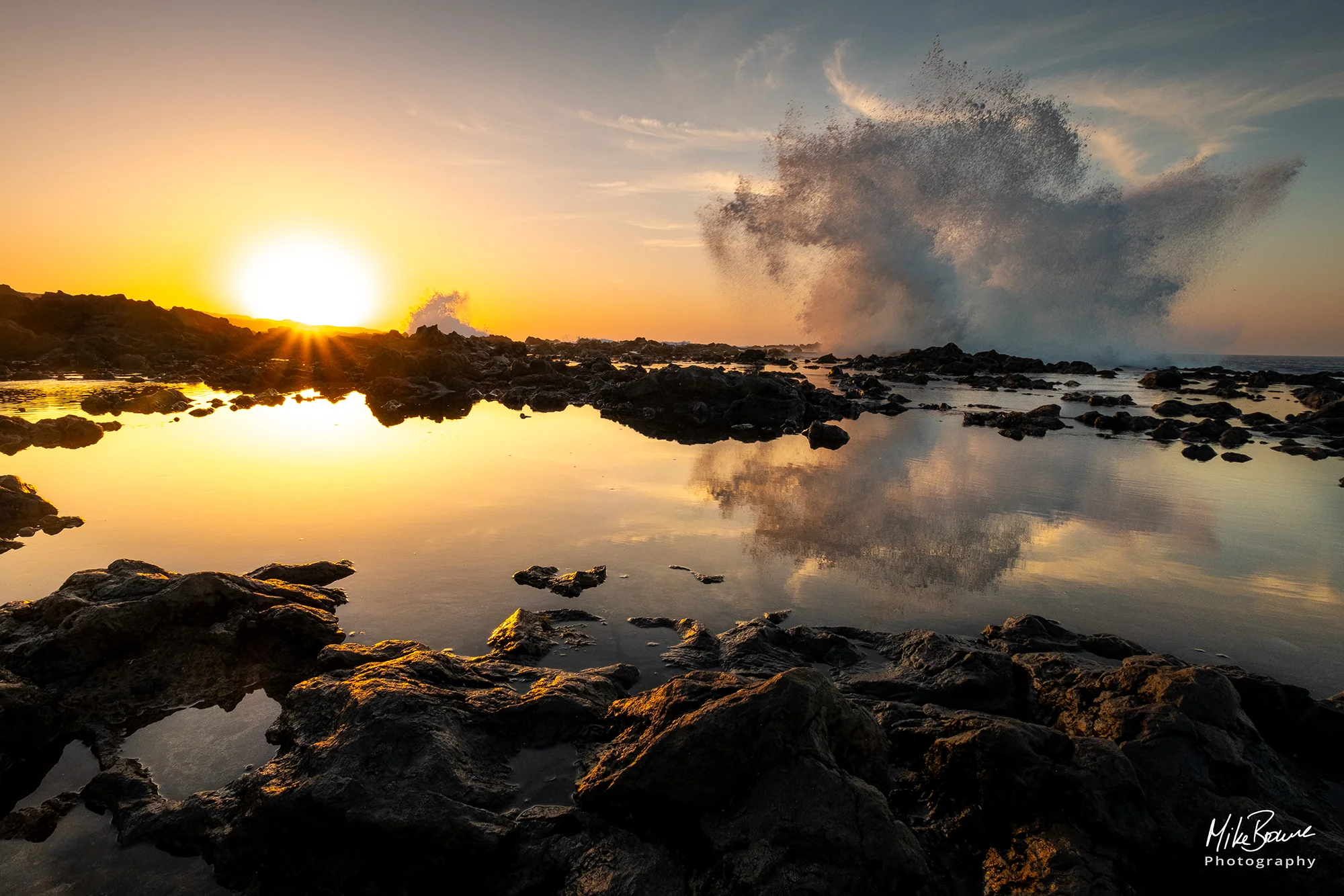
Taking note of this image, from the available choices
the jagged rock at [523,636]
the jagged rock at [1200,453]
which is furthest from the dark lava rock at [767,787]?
the jagged rock at [1200,453]

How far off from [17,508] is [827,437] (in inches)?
755

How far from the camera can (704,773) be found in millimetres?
3867

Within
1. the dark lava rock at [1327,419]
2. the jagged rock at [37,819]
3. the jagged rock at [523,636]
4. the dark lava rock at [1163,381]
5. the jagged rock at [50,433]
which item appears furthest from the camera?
the dark lava rock at [1163,381]

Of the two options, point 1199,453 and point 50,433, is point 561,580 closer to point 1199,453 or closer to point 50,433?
point 50,433

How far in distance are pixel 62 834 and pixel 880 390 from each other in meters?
36.9

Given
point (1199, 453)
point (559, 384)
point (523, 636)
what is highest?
point (559, 384)

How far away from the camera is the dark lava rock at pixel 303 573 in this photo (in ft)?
25.5

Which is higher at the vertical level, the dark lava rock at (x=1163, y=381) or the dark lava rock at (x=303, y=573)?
the dark lava rock at (x=1163, y=381)

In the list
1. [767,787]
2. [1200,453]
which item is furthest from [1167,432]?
[767,787]

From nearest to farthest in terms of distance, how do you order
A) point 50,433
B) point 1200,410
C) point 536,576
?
point 536,576, point 50,433, point 1200,410

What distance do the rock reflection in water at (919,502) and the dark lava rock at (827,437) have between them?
64 centimetres

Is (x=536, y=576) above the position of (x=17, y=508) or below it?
below

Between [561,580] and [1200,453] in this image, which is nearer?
[561,580]

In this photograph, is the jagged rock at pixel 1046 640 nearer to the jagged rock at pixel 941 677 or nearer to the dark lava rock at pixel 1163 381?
the jagged rock at pixel 941 677
